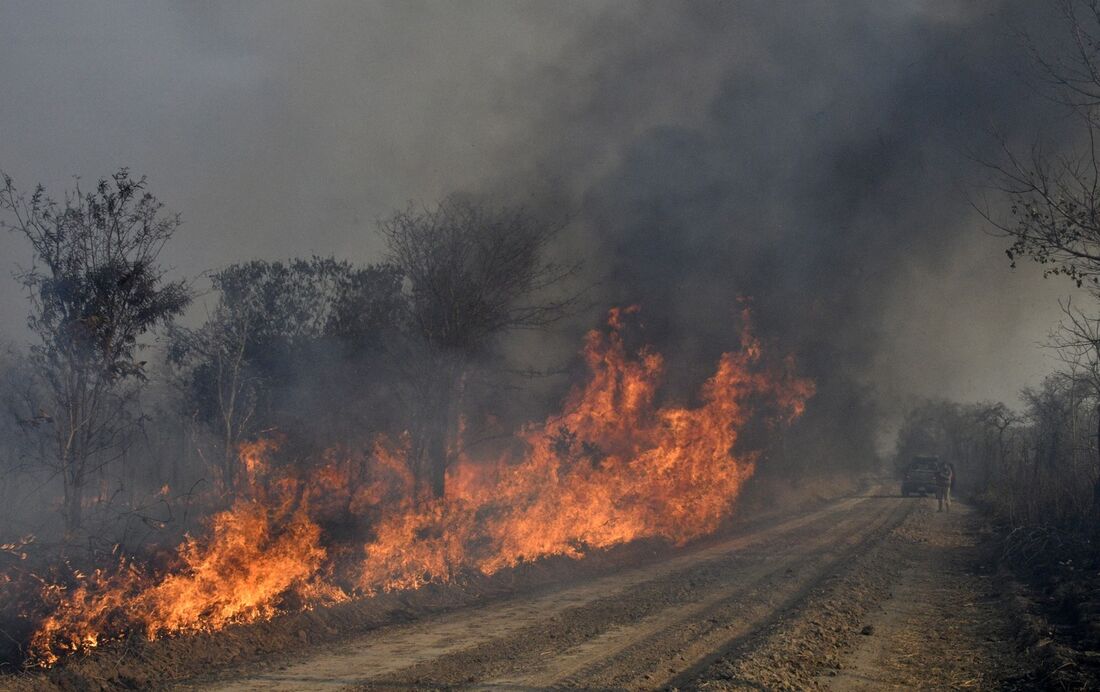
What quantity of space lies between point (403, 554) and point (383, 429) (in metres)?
5.88

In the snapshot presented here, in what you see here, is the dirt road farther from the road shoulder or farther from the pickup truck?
the pickup truck

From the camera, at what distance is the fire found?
33.6 feet

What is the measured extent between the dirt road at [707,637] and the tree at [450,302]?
585 cm

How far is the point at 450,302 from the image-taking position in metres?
19.3

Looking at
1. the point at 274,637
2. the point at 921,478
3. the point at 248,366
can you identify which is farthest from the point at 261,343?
the point at 921,478

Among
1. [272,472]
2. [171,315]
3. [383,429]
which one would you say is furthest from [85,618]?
[383,429]

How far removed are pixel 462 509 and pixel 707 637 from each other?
756 centimetres

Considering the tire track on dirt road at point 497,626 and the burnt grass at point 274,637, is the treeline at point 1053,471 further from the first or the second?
the burnt grass at point 274,637

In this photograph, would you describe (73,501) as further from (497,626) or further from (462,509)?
(462,509)

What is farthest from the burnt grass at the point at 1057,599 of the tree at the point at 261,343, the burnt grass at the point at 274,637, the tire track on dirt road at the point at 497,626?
the tree at the point at 261,343

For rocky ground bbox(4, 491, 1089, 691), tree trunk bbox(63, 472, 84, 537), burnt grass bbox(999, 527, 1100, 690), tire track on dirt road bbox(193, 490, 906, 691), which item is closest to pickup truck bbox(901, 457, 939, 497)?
burnt grass bbox(999, 527, 1100, 690)

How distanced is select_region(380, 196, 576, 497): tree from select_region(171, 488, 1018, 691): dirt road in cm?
585

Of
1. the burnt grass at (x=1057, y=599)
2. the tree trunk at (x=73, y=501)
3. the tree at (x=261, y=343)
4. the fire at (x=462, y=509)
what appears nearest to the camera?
the burnt grass at (x=1057, y=599)

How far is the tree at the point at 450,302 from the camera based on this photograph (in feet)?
62.8
